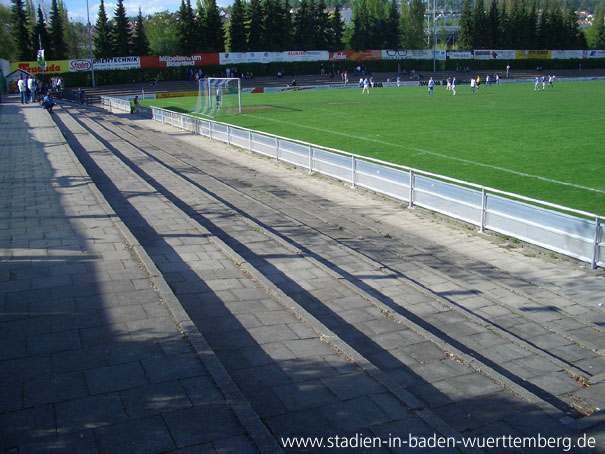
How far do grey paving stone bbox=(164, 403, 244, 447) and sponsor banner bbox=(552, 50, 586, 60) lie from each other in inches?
3985

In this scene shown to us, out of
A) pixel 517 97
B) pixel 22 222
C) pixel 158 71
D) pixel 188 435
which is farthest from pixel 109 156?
pixel 158 71

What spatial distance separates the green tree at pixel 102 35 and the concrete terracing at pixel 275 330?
67503 mm

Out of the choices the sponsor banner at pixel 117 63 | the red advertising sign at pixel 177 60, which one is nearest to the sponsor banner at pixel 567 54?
the red advertising sign at pixel 177 60

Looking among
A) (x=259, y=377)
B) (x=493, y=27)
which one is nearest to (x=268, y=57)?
(x=493, y=27)

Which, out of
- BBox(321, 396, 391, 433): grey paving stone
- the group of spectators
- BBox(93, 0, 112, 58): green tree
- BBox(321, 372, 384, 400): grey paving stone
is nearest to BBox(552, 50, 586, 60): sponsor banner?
BBox(93, 0, 112, 58): green tree

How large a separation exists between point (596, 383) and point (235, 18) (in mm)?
82927

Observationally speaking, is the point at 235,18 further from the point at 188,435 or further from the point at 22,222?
the point at 188,435

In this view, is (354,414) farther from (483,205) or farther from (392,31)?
(392,31)

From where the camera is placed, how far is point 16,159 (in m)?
16.7

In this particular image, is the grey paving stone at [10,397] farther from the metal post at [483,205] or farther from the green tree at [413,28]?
the green tree at [413,28]

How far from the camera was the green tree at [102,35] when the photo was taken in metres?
71.4

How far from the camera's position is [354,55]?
80.6 meters

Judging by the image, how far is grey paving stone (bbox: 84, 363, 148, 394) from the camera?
466cm

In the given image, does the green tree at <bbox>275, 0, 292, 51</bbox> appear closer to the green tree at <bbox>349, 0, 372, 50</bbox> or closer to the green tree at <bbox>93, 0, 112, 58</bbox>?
the green tree at <bbox>349, 0, 372, 50</bbox>
